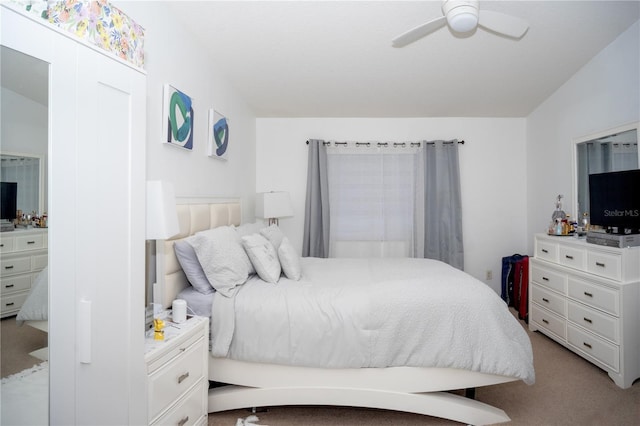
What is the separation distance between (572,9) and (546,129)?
1744 mm

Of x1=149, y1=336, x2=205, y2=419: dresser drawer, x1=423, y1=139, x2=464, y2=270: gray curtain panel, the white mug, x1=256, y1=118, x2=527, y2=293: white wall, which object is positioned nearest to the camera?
x1=149, y1=336, x2=205, y2=419: dresser drawer

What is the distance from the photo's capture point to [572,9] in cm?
224

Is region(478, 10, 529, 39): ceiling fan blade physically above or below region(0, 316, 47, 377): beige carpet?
above

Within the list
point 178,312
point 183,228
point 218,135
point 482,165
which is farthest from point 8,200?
point 482,165

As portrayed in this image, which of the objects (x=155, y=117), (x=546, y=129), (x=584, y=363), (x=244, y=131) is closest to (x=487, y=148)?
(x=546, y=129)

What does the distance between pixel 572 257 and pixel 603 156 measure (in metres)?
1.00

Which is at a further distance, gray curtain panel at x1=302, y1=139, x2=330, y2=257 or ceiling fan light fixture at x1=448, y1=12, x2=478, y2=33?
gray curtain panel at x1=302, y1=139, x2=330, y2=257

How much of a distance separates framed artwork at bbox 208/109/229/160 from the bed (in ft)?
3.60

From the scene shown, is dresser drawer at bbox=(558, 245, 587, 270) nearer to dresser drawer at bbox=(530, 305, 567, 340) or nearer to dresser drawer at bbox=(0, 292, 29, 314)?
dresser drawer at bbox=(530, 305, 567, 340)

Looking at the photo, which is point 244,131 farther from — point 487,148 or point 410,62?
point 487,148

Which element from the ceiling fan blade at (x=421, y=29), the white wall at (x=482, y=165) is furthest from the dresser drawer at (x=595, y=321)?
the ceiling fan blade at (x=421, y=29)

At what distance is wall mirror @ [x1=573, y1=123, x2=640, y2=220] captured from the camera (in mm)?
2572

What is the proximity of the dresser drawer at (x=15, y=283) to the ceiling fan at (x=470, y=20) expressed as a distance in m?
2.16

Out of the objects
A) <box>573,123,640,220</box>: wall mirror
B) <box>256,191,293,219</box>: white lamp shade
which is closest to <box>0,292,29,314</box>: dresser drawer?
<box>256,191,293,219</box>: white lamp shade
